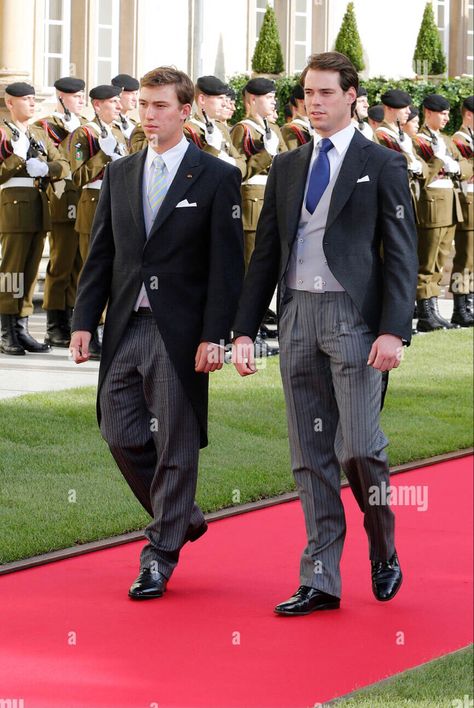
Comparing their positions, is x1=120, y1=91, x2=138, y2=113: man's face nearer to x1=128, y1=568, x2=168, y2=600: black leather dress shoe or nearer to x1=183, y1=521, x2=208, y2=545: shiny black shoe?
x1=183, y1=521, x2=208, y2=545: shiny black shoe

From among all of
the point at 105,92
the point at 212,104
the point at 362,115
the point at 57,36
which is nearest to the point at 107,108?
the point at 105,92

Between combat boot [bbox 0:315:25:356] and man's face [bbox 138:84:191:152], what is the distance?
612 cm

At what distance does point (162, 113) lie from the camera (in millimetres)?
5703

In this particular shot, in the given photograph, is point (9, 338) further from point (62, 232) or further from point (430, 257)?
point (430, 257)

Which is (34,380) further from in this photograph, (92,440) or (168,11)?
(168,11)

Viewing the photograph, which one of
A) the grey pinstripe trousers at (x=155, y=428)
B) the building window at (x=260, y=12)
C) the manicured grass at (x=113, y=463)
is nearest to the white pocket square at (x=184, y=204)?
the grey pinstripe trousers at (x=155, y=428)

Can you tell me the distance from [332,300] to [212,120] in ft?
22.2

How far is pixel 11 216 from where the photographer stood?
11.6m

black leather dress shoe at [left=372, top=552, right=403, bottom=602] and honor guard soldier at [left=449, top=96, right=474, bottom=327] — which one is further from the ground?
honor guard soldier at [left=449, top=96, right=474, bottom=327]

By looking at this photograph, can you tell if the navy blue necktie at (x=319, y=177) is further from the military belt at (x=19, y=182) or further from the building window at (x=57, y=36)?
the building window at (x=57, y=36)

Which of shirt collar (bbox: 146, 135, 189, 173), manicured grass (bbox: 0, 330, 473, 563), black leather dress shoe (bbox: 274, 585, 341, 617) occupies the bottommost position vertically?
manicured grass (bbox: 0, 330, 473, 563)

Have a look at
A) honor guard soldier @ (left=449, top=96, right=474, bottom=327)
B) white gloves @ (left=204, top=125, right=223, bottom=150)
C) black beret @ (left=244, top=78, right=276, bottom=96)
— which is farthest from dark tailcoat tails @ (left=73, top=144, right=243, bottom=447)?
honor guard soldier @ (left=449, top=96, right=474, bottom=327)

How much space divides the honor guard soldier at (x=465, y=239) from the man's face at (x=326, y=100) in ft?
30.0

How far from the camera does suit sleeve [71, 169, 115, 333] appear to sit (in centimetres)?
586
